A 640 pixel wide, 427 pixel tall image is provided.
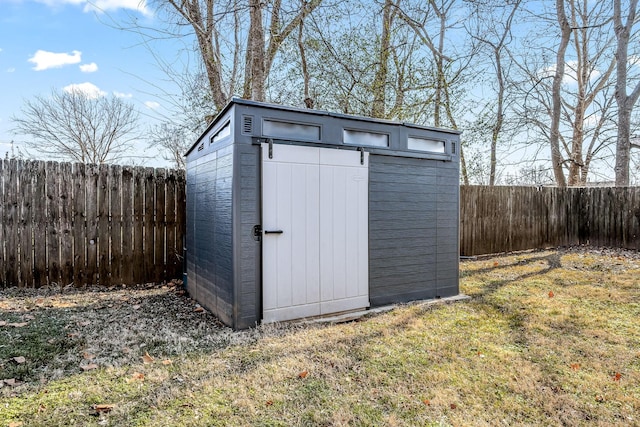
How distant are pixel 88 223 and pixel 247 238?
109 inches

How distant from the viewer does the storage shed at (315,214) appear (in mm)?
3223

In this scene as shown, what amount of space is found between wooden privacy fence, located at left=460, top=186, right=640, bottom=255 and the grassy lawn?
364 cm

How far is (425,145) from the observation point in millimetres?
4254

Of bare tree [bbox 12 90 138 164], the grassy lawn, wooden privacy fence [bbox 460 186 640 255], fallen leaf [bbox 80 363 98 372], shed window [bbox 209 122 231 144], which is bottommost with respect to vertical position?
the grassy lawn

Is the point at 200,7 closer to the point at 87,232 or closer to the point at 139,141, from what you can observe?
the point at 87,232

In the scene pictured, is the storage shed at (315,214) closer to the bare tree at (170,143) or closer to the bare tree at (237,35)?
the bare tree at (237,35)

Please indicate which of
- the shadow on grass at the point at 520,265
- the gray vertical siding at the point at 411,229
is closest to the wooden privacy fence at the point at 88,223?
the gray vertical siding at the point at 411,229

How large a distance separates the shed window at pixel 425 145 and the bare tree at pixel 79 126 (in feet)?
32.8

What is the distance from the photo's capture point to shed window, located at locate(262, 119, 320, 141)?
Answer: 3299 mm

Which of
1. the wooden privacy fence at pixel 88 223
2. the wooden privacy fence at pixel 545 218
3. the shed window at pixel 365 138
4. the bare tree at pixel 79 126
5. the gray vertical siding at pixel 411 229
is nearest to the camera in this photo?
the shed window at pixel 365 138

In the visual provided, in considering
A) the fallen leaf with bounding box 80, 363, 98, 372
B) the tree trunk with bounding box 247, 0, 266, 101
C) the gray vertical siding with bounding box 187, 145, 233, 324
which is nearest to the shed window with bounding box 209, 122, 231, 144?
the gray vertical siding with bounding box 187, 145, 233, 324

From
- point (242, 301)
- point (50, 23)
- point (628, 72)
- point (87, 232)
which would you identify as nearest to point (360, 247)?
point (242, 301)

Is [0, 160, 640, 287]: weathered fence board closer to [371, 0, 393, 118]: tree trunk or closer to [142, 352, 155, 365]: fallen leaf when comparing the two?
[142, 352, 155, 365]: fallen leaf

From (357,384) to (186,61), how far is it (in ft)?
22.7
